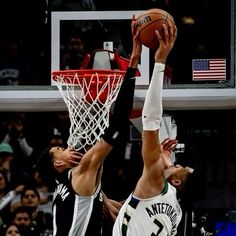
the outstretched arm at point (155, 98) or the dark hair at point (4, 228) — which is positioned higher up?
the outstretched arm at point (155, 98)

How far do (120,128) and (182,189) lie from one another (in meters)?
0.55

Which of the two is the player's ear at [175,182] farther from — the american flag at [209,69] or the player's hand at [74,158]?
the american flag at [209,69]

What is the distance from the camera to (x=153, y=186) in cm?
486

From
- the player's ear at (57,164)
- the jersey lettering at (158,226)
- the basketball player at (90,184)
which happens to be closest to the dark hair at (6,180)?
the player's ear at (57,164)

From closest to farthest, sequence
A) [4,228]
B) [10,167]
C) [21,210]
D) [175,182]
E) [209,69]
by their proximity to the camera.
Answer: [175,182]
[209,69]
[4,228]
[21,210]
[10,167]

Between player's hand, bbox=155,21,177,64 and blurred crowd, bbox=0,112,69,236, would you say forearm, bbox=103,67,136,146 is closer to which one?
player's hand, bbox=155,21,177,64

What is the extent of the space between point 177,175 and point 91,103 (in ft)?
3.13

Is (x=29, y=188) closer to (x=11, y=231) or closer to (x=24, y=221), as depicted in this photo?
(x=24, y=221)

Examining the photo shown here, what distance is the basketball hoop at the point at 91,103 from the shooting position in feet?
18.6

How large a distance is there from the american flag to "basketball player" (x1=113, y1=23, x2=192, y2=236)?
1.52 meters

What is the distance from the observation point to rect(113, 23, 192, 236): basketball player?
15.7 ft

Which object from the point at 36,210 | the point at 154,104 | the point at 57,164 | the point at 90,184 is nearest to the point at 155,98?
the point at 154,104

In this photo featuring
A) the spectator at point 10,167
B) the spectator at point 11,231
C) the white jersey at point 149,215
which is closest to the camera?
the white jersey at point 149,215

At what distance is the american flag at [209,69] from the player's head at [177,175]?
1.43 meters
